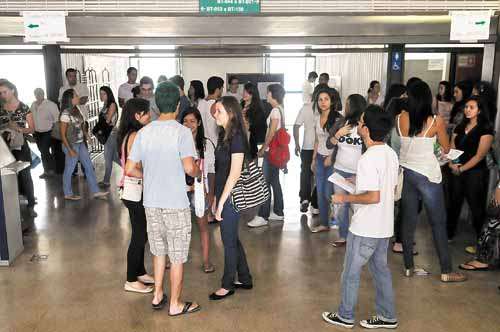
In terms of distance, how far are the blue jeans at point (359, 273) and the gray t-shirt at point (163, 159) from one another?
115 cm

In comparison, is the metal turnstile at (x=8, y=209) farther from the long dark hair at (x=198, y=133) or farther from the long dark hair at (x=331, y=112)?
the long dark hair at (x=331, y=112)

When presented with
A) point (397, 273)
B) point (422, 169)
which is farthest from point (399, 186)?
point (397, 273)

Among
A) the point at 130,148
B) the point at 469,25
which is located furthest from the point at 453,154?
the point at 130,148

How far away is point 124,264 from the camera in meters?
4.29

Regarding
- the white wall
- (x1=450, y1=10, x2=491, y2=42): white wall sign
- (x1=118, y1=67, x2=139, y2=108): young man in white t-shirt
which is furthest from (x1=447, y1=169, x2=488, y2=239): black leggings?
the white wall

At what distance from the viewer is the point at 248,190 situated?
3.39 metres

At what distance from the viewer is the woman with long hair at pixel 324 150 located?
15.2ft

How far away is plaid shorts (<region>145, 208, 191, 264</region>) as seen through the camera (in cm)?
318

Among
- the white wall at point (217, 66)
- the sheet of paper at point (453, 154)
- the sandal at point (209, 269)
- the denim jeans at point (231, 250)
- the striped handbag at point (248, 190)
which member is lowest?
the sandal at point (209, 269)

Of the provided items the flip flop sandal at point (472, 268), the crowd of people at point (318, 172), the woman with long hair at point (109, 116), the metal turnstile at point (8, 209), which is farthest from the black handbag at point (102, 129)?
the flip flop sandal at point (472, 268)

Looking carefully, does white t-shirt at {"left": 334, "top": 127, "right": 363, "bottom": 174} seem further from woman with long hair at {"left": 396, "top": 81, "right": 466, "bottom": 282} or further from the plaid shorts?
the plaid shorts

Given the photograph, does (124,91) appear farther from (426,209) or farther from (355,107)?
(426,209)

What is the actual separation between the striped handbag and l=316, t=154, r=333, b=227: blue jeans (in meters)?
1.50

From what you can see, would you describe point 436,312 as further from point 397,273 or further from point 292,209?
point 292,209
